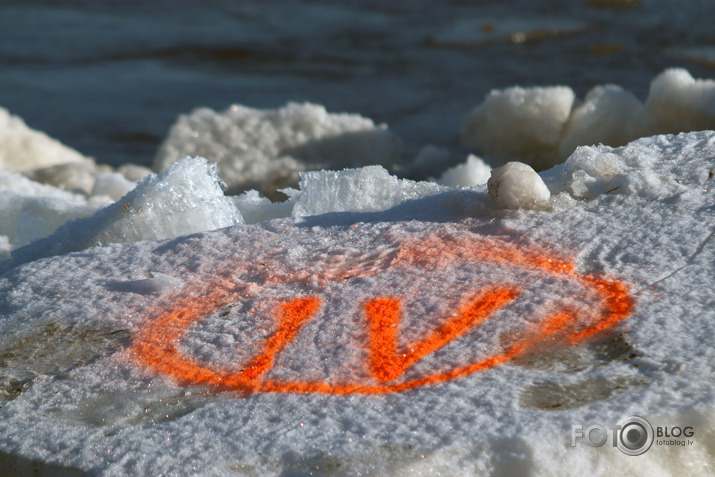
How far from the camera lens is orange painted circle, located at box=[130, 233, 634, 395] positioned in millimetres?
1161

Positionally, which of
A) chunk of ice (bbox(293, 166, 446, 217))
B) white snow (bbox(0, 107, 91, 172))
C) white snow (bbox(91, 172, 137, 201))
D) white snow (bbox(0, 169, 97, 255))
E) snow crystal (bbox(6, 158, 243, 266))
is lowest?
white snow (bbox(0, 107, 91, 172))

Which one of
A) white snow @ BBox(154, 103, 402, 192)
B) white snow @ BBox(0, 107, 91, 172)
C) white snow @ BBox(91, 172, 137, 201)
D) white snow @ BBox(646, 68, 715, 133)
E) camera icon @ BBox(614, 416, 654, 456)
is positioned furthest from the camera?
white snow @ BBox(0, 107, 91, 172)

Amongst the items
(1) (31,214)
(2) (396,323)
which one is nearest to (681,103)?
(2) (396,323)

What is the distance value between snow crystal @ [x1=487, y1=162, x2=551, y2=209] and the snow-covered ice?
22 millimetres

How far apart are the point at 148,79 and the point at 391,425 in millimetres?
3866

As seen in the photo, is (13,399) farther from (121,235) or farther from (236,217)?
(236,217)

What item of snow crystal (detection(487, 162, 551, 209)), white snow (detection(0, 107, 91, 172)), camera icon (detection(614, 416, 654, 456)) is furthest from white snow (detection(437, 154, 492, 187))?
white snow (detection(0, 107, 91, 172))

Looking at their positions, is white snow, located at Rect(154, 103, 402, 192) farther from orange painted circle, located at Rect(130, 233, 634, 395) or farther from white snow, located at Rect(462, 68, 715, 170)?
orange painted circle, located at Rect(130, 233, 634, 395)

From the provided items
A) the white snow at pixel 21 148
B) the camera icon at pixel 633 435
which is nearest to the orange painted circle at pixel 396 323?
the camera icon at pixel 633 435

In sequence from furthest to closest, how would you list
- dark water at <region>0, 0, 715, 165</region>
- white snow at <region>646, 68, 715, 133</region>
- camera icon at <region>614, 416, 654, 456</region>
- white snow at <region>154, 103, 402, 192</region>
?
1. dark water at <region>0, 0, 715, 165</region>
2. white snow at <region>154, 103, 402, 192</region>
3. white snow at <region>646, 68, 715, 133</region>
4. camera icon at <region>614, 416, 654, 456</region>

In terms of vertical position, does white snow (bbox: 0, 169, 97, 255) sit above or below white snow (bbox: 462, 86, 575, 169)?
below

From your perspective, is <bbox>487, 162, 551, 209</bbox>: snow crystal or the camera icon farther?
<bbox>487, 162, 551, 209</bbox>: snow crystal

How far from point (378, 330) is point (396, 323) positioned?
0.10 feet

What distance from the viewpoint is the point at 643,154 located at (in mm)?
1548
